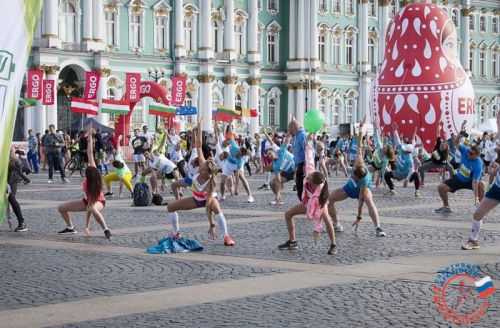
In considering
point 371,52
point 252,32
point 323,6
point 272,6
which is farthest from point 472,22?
point 252,32

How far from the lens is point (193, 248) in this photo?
11.6 m

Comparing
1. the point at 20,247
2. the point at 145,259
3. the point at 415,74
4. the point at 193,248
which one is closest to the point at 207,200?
the point at 193,248

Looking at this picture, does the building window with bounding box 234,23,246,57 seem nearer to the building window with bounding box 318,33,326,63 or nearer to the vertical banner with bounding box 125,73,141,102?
the building window with bounding box 318,33,326,63

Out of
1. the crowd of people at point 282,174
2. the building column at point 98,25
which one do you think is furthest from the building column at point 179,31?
the crowd of people at point 282,174

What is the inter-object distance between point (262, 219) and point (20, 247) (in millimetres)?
5218

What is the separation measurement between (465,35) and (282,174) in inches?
2153

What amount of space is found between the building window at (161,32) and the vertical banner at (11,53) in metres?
50.9

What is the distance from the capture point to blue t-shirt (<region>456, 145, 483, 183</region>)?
645 inches

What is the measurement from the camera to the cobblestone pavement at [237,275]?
7.17m

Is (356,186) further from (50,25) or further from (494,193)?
(50,25)

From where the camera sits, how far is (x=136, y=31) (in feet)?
171

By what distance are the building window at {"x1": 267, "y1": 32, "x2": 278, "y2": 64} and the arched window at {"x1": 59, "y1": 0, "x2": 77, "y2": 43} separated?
1572 cm

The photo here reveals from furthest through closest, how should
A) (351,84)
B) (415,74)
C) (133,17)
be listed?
(351,84) → (133,17) → (415,74)

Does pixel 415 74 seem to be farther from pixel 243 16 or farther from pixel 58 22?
pixel 243 16
